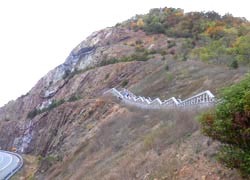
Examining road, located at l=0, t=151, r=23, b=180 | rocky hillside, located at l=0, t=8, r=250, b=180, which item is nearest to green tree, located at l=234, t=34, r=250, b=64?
rocky hillside, located at l=0, t=8, r=250, b=180

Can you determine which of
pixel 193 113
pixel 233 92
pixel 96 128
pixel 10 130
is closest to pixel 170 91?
pixel 96 128

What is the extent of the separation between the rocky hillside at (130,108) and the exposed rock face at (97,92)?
6.8 inches

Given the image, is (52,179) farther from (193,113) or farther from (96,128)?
(193,113)

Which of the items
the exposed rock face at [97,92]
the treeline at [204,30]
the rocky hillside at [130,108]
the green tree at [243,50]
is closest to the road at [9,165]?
the rocky hillside at [130,108]

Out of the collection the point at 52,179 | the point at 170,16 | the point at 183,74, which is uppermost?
the point at 170,16

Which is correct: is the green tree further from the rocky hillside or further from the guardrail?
the guardrail

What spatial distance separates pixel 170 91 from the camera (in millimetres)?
44188

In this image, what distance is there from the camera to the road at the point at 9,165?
4779 centimetres

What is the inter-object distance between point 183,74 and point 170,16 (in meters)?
59.5

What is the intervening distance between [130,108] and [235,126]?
32.2m

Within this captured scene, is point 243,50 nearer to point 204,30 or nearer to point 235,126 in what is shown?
point 204,30

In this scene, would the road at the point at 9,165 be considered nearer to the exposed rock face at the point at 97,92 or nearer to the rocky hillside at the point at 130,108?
the rocky hillside at the point at 130,108

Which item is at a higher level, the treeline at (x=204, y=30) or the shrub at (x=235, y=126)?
the treeline at (x=204, y=30)

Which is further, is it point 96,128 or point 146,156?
point 96,128
